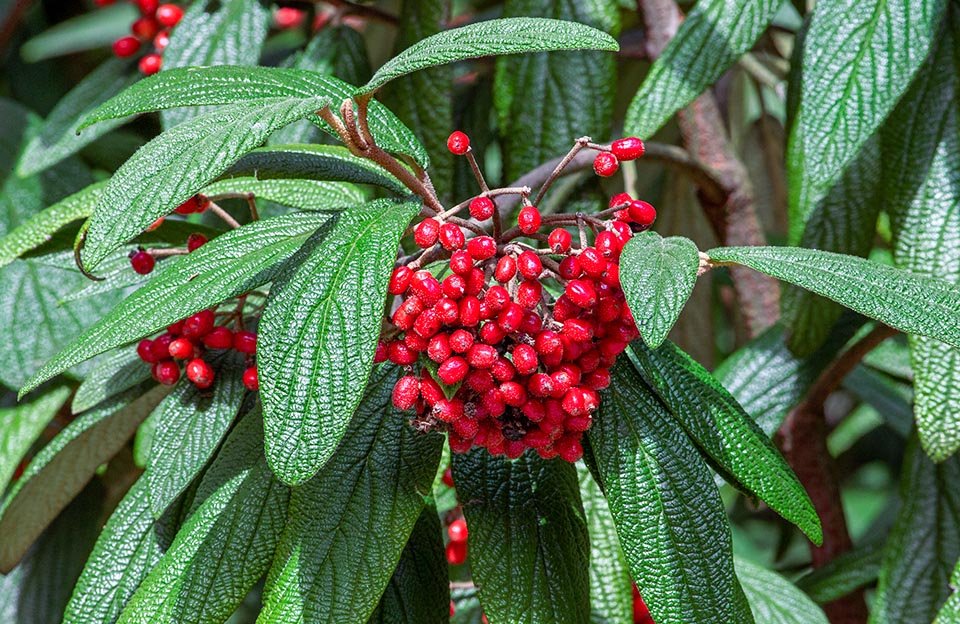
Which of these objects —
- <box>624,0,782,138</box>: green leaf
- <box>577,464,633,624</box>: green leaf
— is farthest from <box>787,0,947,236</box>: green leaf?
<box>577,464,633,624</box>: green leaf

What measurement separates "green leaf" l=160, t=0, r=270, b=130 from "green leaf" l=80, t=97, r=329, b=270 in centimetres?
55

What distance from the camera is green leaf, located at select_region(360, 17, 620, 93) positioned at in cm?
60

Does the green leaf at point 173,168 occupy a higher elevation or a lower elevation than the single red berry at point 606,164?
higher

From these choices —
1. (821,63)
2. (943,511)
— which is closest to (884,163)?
(821,63)

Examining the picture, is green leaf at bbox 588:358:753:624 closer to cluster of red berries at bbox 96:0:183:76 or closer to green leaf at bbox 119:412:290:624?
green leaf at bbox 119:412:290:624

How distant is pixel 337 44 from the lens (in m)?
1.21

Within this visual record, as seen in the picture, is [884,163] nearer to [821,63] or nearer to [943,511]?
[821,63]

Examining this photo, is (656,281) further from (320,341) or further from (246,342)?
(246,342)

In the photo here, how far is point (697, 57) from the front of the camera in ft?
3.40

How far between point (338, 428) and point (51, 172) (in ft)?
3.36

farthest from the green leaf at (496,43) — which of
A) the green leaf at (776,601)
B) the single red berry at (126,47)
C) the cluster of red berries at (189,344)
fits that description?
the single red berry at (126,47)

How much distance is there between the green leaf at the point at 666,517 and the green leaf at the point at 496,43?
0.25m

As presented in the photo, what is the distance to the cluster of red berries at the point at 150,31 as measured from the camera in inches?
49.4

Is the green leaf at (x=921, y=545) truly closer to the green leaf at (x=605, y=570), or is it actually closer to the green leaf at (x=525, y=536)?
the green leaf at (x=605, y=570)
